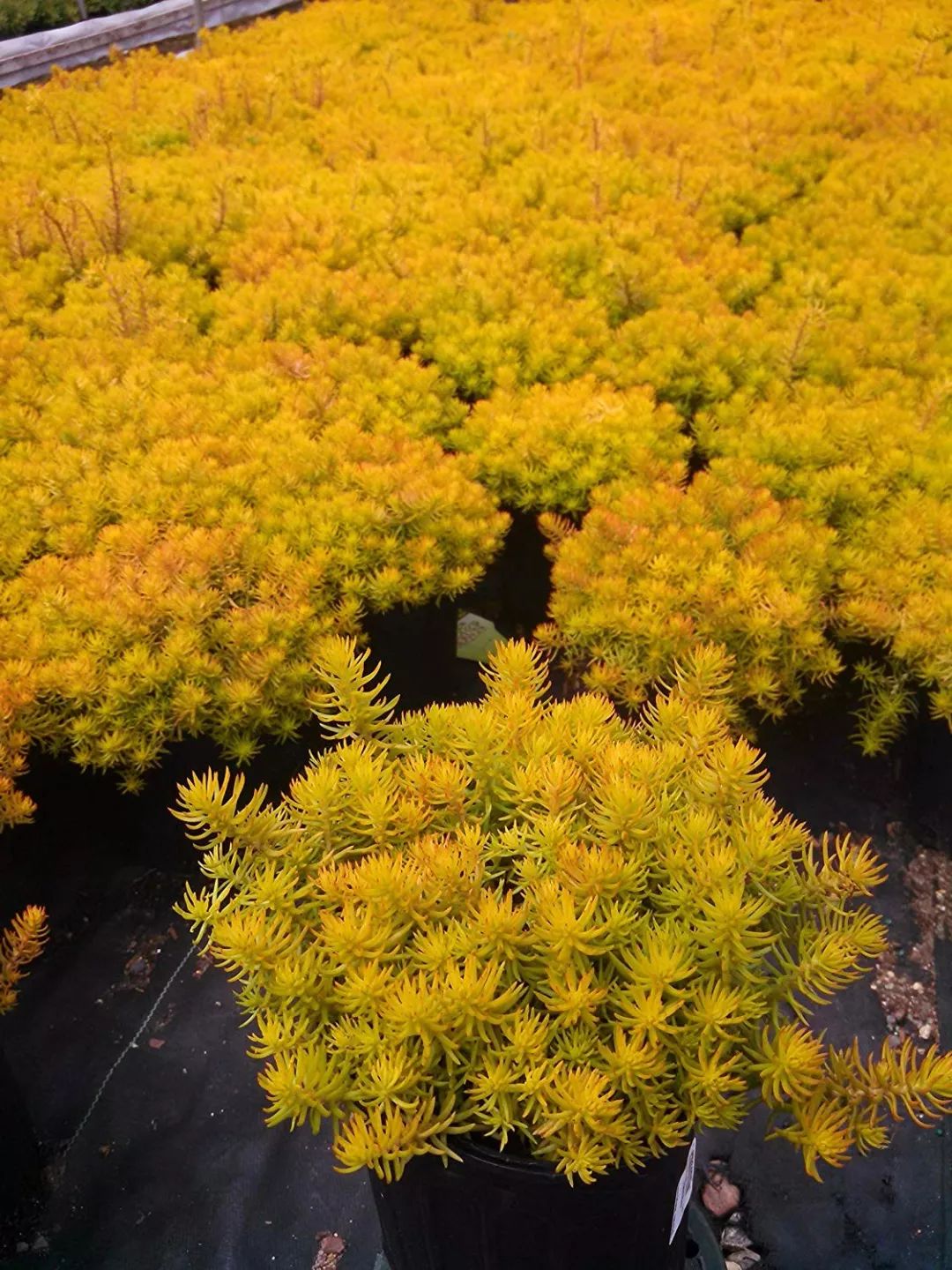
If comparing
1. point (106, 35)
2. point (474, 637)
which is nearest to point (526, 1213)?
point (474, 637)

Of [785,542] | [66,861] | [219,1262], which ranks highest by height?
[785,542]

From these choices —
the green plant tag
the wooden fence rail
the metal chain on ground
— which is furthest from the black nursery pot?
the wooden fence rail

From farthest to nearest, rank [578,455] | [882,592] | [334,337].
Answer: [334,337], [578,455], [882,592]

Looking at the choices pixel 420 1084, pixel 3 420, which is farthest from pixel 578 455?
pixel 420 1084

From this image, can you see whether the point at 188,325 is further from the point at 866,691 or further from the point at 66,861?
the point at 866,691

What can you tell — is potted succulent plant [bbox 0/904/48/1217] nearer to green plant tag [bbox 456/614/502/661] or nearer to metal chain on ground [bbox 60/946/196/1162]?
metal chain on ground [bbox 60/946/196/1162]

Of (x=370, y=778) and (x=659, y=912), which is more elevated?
(x=370, y=778)
